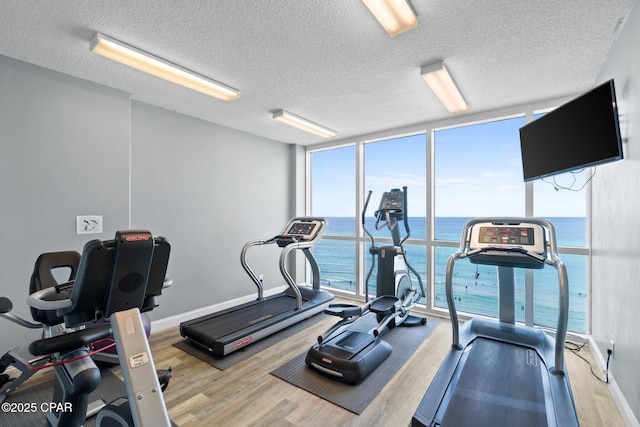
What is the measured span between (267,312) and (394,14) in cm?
335

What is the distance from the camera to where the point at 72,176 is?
9.25ft

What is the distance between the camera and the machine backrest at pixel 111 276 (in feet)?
4.00

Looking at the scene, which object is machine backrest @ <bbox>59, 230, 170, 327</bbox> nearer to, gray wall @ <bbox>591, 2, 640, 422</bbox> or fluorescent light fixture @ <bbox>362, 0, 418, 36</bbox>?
fluorescent light fixture @ <bbox>362, 0, 418, 36</bbox>

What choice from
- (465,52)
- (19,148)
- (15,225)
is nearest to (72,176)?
(19,148)

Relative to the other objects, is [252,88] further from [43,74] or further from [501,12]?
[501,12]

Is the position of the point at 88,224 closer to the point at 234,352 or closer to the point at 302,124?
the point at 234,352

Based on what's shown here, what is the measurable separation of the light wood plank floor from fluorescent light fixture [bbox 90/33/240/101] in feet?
8.94

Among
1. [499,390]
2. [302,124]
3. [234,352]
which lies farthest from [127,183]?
[499,390]

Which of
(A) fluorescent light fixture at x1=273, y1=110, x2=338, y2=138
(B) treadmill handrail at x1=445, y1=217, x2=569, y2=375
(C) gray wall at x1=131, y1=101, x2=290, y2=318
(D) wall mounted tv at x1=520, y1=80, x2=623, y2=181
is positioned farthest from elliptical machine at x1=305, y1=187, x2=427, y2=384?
(C) gray wall at x1=131, y1=101, x2=290, y2=318

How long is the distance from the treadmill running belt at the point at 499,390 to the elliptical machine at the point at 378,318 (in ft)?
2.64

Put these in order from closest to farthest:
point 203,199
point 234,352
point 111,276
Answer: point 111,276 < point 234,352 < point 203,199

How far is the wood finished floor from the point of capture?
2014 mm

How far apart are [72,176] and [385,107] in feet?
11.5

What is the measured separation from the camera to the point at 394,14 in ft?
6.02
